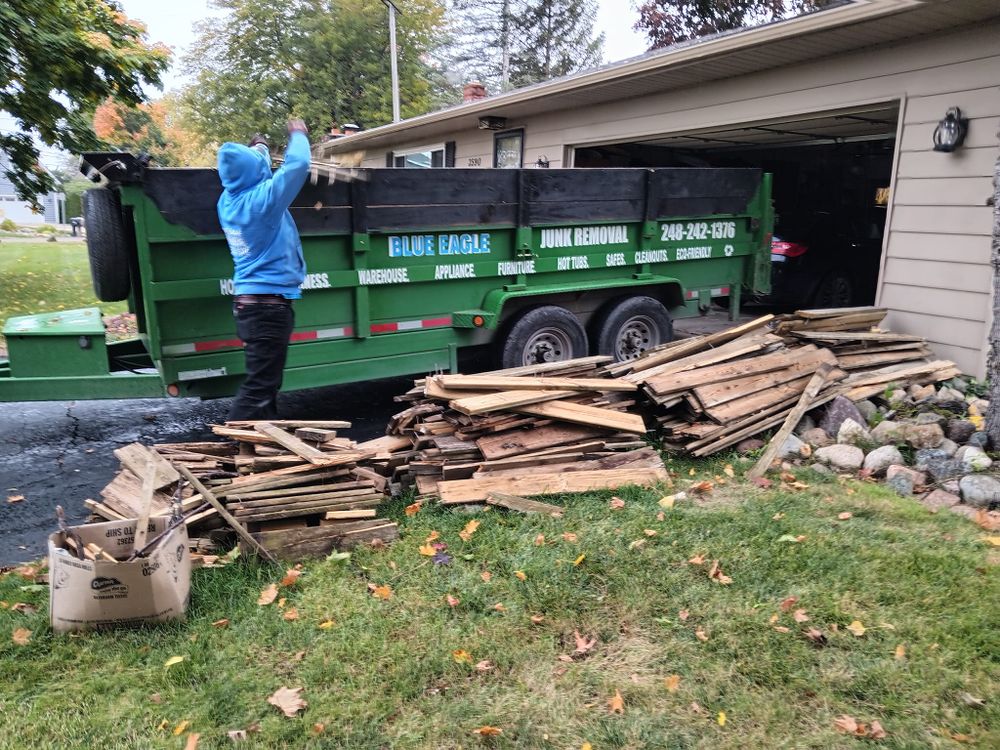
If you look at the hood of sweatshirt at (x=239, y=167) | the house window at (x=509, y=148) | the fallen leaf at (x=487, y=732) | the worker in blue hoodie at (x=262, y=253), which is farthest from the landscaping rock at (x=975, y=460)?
the house window at (x=509, y=148)

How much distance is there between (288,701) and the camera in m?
2.96

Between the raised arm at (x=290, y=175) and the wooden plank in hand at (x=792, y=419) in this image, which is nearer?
the raised arm at (x=290, y=175)

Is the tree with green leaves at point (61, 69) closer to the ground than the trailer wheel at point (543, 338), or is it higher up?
higher up

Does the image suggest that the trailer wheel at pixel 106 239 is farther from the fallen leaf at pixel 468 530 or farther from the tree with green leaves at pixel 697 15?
the tree with green leaves at pixel 697 15

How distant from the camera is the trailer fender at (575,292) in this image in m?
6.75

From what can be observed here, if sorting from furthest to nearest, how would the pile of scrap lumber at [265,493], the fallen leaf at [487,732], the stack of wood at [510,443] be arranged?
the stack of wood at [510,443]
the pile of scrap lumber at [265,493]
the fallen leaf at [487,732]

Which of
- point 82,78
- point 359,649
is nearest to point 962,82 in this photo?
point 359,649

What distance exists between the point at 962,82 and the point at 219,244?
6.57 meters

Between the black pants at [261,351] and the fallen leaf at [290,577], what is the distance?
1.67 metres

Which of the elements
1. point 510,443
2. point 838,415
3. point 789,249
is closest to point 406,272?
point 510,443

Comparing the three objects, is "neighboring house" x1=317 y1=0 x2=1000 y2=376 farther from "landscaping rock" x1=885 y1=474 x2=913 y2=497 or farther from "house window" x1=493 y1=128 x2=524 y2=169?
"landscaping rock" x1=885 y1=474 x2=913 y2=497

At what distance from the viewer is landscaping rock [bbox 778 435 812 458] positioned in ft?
18.0

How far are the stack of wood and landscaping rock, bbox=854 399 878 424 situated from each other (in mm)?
2035

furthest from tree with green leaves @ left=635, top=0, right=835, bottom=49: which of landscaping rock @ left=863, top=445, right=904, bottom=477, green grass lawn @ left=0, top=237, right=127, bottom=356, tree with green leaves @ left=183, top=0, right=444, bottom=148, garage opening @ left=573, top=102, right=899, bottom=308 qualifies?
landscaping rock @ left=863, top=445, right=904, bottom=477
